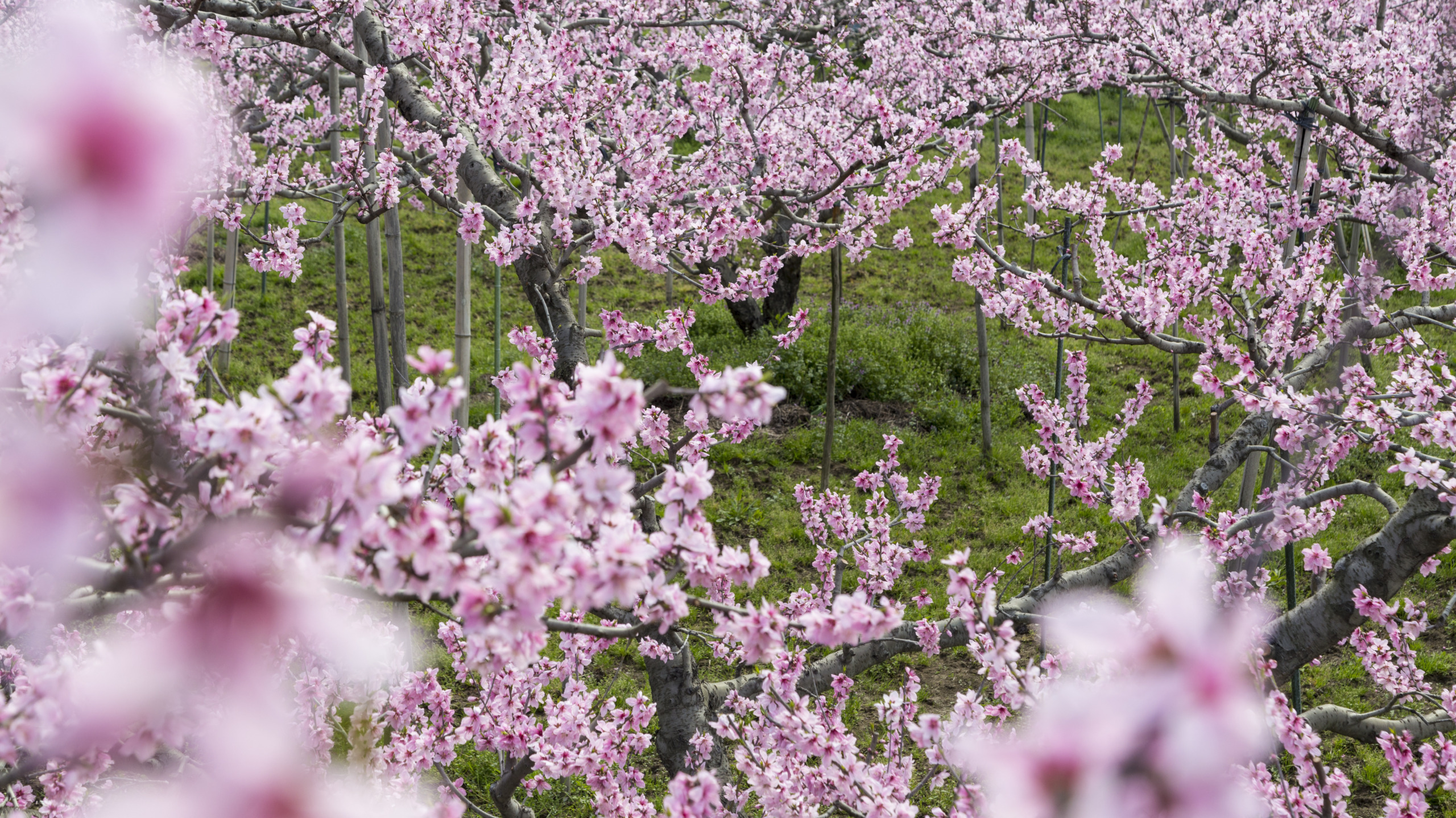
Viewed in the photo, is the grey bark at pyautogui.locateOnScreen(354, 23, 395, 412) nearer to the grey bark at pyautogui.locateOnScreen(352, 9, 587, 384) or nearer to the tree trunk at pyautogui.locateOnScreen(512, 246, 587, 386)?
the grey bark at pyautogui.locateOnScreen(352, 9, 587, 384)

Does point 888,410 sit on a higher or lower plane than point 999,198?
lower

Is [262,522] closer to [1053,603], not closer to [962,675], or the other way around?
[1053,603]

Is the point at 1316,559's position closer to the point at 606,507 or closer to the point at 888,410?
the point at 606,507

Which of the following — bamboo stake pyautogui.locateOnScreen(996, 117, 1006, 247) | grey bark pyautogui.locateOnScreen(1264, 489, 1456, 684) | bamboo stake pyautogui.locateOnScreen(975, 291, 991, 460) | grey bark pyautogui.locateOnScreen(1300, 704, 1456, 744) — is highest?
bamboo stake pyautogui.locateOnScreen(996, 117, 1006, 247)

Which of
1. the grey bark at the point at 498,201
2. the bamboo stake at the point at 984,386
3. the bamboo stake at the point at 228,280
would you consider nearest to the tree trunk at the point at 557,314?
the grey bark at the point at 498,201

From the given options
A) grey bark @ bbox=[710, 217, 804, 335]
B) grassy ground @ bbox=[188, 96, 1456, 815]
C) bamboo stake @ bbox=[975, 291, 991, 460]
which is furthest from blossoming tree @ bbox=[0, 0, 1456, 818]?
grey bark @ bbox=[710, 217, 804, 335]

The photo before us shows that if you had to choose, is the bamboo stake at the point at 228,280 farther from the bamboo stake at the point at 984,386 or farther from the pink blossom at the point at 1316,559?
the pink blossom at the point at 1316,559

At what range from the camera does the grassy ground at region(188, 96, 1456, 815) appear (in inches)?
199

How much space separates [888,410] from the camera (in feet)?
25.7

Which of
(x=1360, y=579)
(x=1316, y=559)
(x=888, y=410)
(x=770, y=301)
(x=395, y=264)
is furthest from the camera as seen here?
(x=770, y=301)

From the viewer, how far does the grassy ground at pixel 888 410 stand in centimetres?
505

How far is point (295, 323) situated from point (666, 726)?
6.97 metres

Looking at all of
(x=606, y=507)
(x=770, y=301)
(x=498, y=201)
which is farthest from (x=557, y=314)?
(x=770, y=301)

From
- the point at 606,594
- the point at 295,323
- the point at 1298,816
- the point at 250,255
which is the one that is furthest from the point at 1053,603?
the point at 295,323
